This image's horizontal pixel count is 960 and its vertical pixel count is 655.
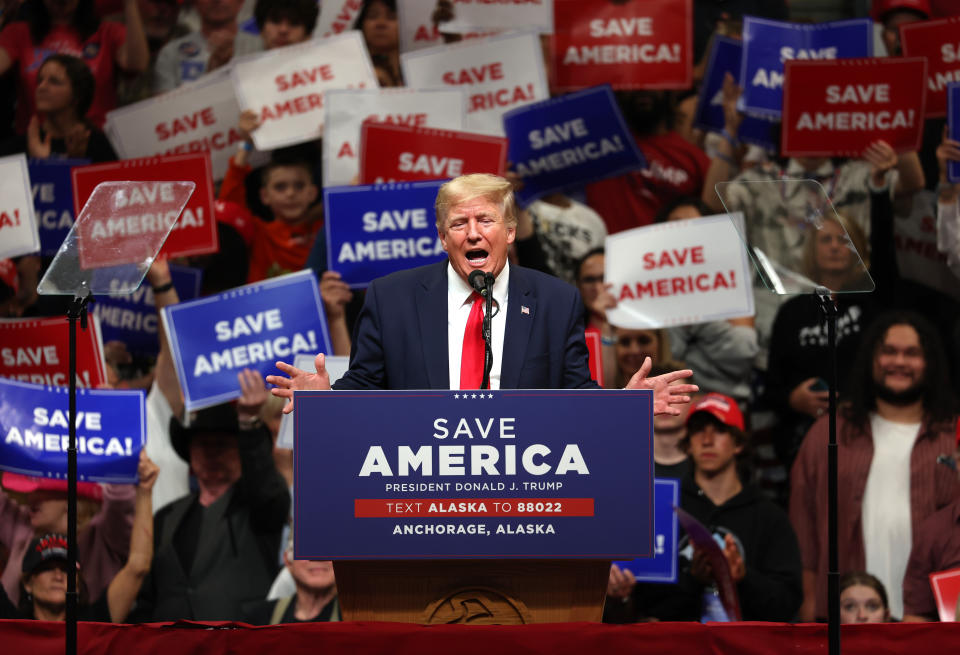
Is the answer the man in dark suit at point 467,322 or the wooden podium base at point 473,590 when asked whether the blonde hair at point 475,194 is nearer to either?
the man in dark suit at point 467,322

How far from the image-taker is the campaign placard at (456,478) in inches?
109

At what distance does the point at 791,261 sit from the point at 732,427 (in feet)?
5.15

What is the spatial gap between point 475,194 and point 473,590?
0.92 metres

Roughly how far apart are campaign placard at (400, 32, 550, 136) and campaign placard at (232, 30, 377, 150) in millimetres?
246

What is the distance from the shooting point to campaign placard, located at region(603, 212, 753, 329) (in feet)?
17.7

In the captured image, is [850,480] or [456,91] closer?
[850,480]

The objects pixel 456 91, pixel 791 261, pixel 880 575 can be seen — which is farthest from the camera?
pixel 456 91

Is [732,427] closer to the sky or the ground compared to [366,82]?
closer to the ground

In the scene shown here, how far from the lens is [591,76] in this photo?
6.31m

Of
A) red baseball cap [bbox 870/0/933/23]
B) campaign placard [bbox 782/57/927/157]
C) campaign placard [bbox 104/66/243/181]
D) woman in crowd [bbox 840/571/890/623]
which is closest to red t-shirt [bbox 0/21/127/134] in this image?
campaign placard [bbox 104/66/243/181]

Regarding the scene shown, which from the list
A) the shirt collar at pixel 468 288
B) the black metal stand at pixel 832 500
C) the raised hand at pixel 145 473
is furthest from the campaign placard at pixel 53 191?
the black metal stand at pixel 832 500

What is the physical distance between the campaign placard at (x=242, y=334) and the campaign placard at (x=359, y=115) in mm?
803

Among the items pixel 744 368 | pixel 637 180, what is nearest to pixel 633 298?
pixel 744 368

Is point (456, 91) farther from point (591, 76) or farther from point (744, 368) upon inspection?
point (744, 368)
